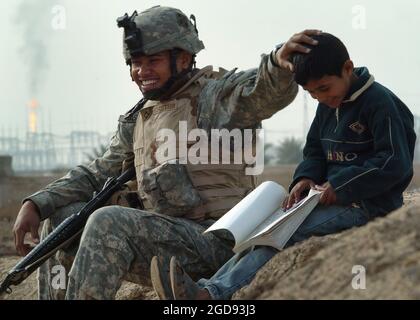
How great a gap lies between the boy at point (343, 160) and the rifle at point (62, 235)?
1.17 m

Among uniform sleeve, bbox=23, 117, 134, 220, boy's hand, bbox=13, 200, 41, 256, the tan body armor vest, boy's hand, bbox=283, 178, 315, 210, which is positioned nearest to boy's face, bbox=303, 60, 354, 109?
boy's hand, bbox=283, 178, 315, 210

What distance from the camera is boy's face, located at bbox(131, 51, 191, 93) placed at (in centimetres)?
584

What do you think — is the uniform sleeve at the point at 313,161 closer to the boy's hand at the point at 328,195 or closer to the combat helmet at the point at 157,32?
the boy's hand at the point at 328,195

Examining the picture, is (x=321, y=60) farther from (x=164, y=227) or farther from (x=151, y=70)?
(x=151, y=70)

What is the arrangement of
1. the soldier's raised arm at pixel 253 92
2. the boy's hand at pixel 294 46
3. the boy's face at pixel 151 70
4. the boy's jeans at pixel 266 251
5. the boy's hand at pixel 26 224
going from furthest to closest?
1. the boy's hand at pixel 26 224
2. the boy's face at pixel 151 70
3. the soldier's raised arm at pixel 253 92
4. the boy's hand at pixel 294 46
5. the boy's jeans at pixel 266 251

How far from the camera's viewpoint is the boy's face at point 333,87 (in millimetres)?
4973

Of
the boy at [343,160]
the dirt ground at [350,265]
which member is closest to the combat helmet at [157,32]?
the boy at [343,160]

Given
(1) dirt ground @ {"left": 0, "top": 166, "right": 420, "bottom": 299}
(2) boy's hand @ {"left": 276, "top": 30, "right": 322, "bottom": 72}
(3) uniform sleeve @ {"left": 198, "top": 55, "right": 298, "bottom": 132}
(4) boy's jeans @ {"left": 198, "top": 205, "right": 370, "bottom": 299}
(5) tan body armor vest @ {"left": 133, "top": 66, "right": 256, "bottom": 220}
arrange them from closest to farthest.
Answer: (1) dirt ground @ {"left": 0, "top": 166, "right": 420, "bottom": 299} → (4) boy's jeans @ {"left": 198, "top": 205, "right": 370, "bottom": 299} → (2) boy's hand @ {"left": 276, "top": 30, "right": 322, "bottom": 72} → (3) uniform sleeve @ {"left": 198, "top": 55, "right": 298, "bottom": 132} → (5) tan body armor vest @ {"left": 133, "top": 66, "right": 256, "bottom": 220}

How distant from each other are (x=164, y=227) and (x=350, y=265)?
4.58 feet

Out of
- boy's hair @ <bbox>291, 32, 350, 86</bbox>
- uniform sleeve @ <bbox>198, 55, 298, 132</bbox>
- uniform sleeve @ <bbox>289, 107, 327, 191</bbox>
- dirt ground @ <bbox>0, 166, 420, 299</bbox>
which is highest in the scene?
boy's hair @ <bbox>291, 32, 350, 86</bbox>

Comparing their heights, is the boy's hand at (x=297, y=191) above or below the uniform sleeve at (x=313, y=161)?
below

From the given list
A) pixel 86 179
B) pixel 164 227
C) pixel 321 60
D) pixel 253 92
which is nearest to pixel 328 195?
pixel 321 60

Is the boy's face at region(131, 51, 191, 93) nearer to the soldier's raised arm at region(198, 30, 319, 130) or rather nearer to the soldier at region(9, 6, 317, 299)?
the soldier at region(9, 6, 317, 299)

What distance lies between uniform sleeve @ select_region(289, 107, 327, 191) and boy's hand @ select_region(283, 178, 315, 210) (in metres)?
0.05
